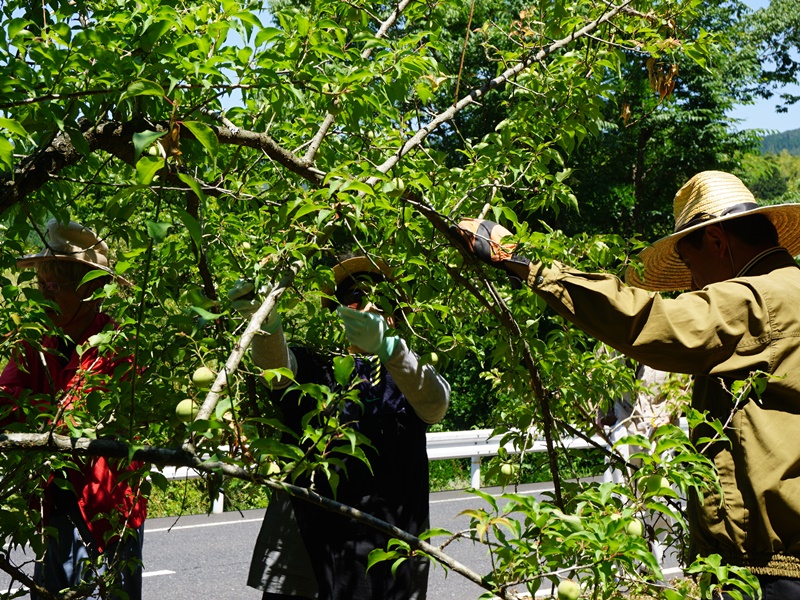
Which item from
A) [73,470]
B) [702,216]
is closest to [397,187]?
[702,216]

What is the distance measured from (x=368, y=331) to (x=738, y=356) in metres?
0.92

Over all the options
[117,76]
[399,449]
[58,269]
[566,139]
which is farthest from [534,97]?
[58,269]

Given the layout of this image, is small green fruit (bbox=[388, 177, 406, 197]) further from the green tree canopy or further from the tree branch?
the tree branch

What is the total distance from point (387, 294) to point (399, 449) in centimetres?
63

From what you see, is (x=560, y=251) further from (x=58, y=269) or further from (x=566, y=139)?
(x=58, y=269)

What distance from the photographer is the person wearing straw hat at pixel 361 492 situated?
9.09ft

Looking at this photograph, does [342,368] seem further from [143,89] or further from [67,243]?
[67,243]

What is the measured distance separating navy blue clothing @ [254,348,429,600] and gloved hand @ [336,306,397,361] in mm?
263

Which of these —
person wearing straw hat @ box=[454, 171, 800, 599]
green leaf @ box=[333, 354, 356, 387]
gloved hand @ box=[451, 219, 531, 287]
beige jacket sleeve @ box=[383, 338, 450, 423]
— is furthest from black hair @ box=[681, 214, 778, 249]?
green leaf @ box=[333, 354, 356, 387]

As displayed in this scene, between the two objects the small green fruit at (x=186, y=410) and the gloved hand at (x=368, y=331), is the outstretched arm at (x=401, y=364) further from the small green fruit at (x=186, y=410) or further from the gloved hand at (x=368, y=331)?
the small green fruit at (x=186, y=410)

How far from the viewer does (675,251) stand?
2627 mm

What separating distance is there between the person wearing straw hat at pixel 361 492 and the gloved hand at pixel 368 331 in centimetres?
16

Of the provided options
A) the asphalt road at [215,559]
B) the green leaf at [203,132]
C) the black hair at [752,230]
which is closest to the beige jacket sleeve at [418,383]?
the black hair at [752,230]

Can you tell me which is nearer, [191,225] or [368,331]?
[191,225]
